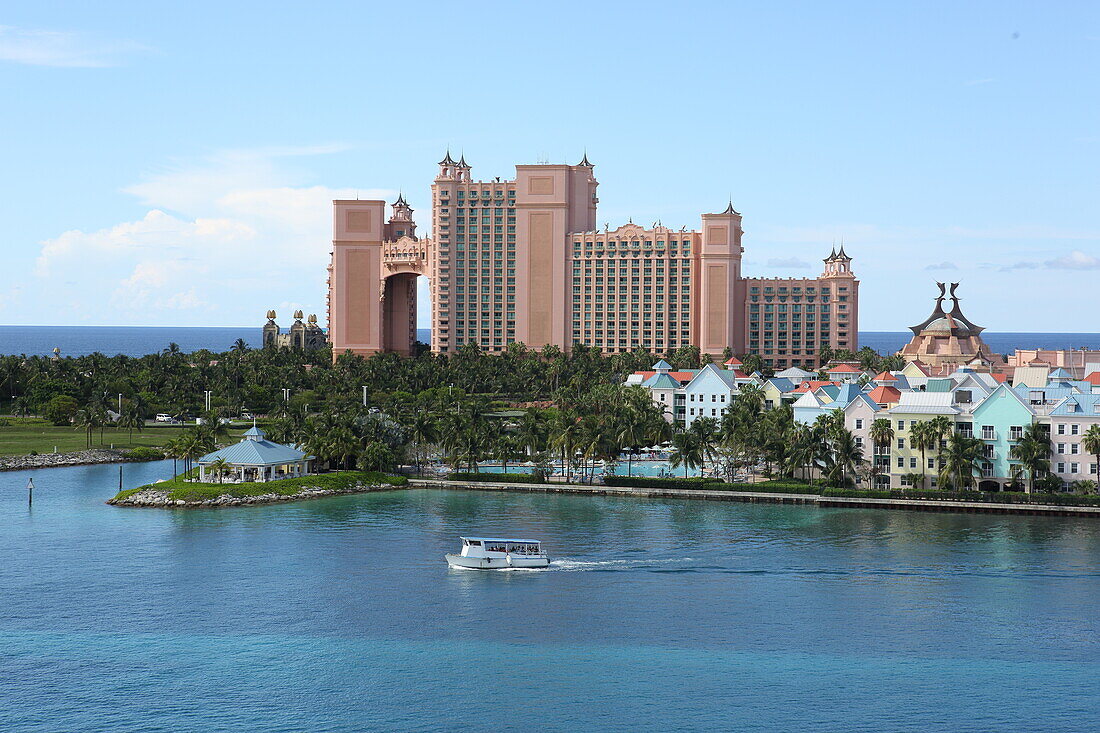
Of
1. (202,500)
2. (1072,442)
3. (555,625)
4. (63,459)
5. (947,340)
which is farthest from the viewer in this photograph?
(947,340)

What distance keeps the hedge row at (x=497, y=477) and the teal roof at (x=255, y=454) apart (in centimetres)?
1271

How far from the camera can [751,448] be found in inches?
4063

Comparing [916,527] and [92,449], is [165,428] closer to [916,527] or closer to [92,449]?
[92,449]

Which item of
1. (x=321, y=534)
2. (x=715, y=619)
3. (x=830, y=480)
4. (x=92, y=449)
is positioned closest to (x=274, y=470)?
(x=321, y=534)

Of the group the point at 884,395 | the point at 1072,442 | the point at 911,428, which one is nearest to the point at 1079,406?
the point at 1072,442

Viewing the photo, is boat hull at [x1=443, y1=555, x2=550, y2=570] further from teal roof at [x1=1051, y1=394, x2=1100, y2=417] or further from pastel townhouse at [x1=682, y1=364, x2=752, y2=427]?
pastel townhouse at [x1=682, y1=364, x2=752, y2=427]

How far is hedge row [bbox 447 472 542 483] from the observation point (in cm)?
10506

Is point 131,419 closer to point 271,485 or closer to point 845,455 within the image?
point 271,485

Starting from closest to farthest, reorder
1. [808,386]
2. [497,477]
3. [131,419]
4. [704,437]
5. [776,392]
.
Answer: [704,437], [497,477], [808,386], [776,392], [131,419]

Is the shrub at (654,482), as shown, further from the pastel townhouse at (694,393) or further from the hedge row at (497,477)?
the pastel townhouse at (694,393)

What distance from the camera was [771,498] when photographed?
3807 inches

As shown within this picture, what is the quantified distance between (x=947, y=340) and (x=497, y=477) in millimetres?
78747

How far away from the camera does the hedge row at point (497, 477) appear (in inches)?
4136

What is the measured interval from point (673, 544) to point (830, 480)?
25013 millimetres
